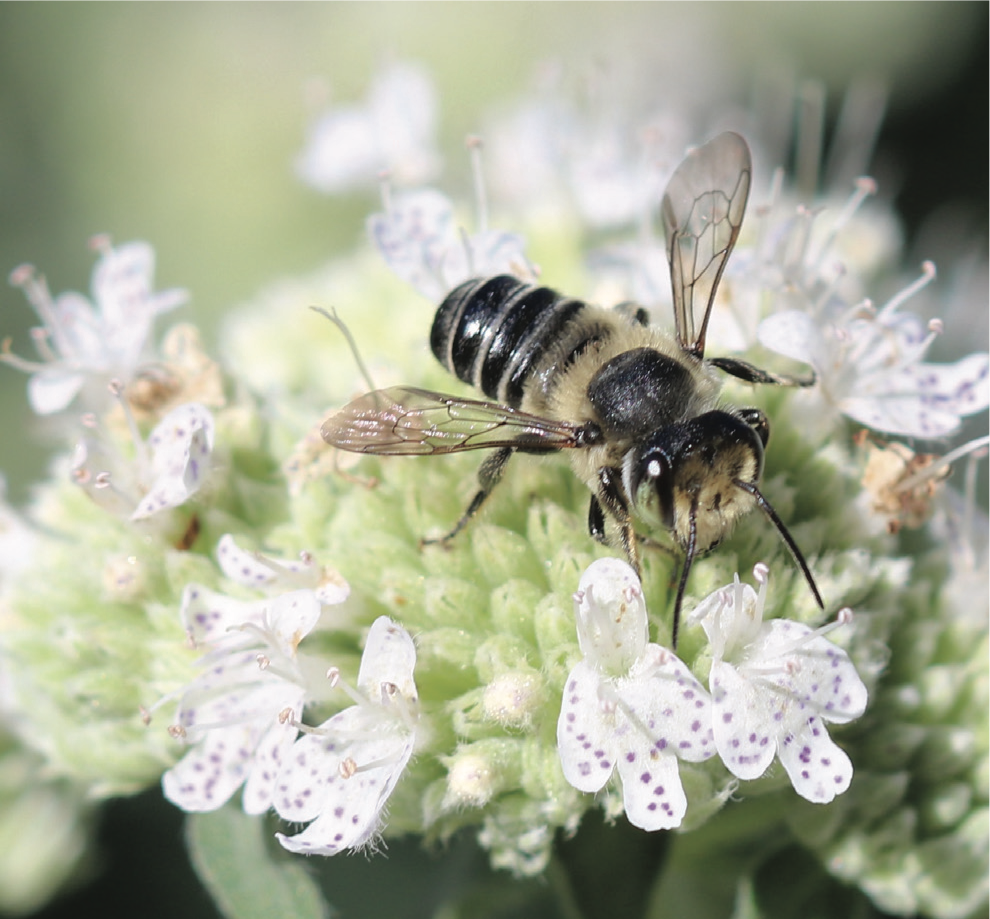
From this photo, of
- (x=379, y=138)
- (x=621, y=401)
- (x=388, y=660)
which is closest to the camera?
(x=388, y=660)

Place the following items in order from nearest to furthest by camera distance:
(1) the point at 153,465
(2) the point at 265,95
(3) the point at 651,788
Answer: (3) the point at 651,788 < (1) the point at 153,465 < (2) the point at 265,95

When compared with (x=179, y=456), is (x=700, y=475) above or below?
below

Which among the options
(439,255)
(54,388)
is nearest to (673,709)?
(439,255)

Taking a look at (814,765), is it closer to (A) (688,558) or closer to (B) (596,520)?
(A) (688,558)

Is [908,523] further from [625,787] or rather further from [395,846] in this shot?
[395,846]

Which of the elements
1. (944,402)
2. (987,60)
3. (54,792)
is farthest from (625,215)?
(987,60)

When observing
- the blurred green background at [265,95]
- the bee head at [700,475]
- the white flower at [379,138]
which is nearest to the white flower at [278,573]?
the bee head at [700,475]

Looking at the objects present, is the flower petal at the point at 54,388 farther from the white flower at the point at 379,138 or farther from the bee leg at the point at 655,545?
the white flower at the point at 379,138
